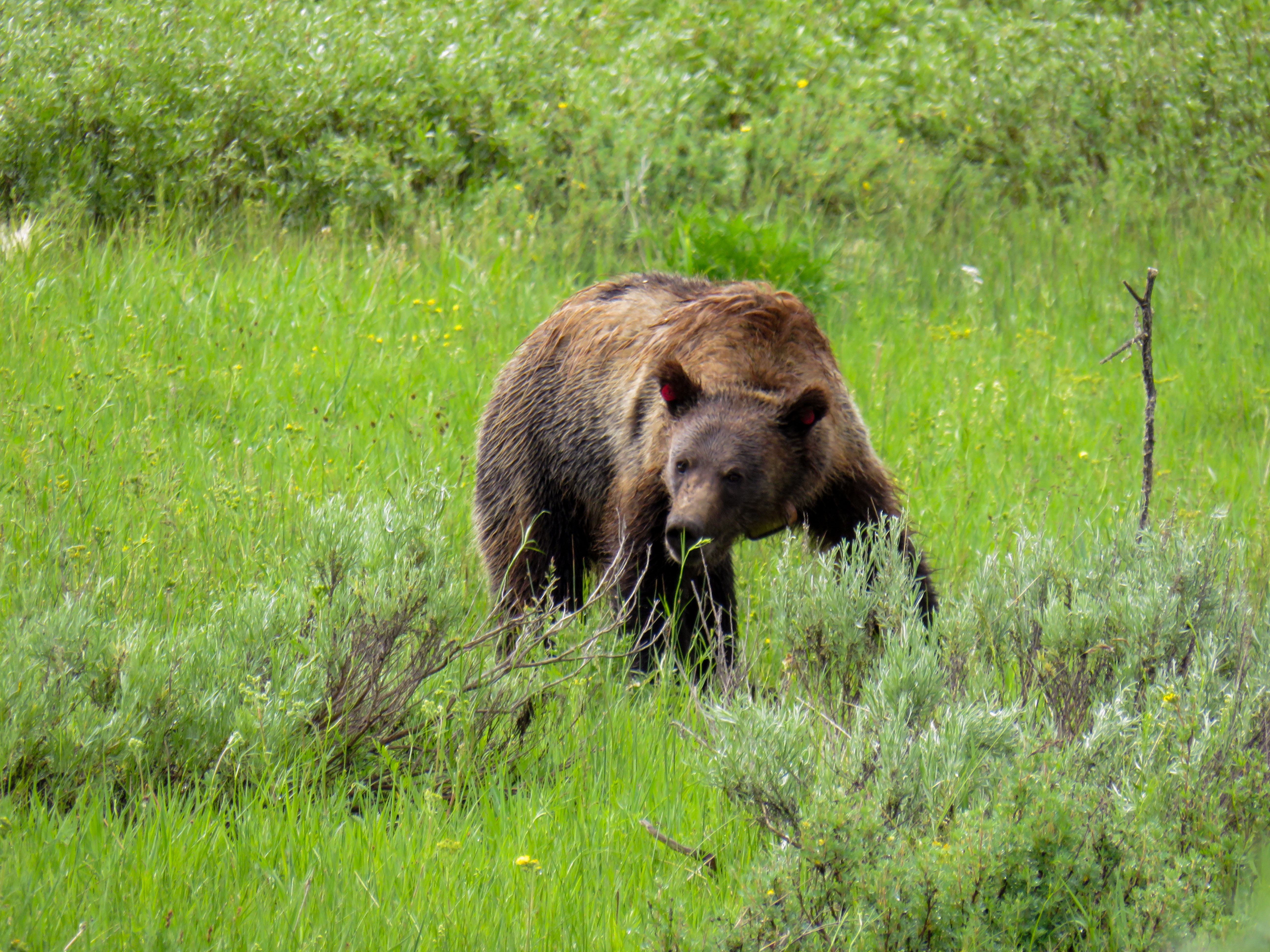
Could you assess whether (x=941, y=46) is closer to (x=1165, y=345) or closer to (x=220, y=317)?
(x=1165, y=345)

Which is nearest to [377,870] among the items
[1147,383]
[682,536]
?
[682,536]

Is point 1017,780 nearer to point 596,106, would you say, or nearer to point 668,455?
point 668,455

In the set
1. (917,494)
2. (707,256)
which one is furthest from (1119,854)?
(707,256)

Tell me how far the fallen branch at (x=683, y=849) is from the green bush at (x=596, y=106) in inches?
287

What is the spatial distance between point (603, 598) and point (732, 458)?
859 millimetres

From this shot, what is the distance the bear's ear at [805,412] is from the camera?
4.80 metres

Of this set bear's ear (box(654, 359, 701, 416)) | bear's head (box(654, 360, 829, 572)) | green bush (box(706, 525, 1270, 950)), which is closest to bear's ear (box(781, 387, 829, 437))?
bear's head (box(654, 360, 829, 572))

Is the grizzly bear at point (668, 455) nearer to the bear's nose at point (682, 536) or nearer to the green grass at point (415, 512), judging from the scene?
the bear's nose at point (682, 536)

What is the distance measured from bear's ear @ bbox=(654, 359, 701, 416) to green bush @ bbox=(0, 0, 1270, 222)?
526cm

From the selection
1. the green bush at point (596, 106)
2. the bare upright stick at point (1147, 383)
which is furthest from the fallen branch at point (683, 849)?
the green bush at point (596, 106)

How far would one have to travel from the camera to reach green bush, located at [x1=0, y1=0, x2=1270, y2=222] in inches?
385

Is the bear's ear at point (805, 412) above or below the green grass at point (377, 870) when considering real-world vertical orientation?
above

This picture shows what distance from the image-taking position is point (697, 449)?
4.84 metres

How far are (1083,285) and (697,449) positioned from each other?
6324mm
